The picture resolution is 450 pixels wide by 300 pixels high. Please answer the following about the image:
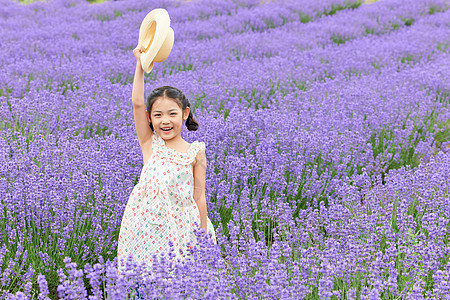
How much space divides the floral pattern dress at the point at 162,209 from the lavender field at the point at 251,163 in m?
0.25

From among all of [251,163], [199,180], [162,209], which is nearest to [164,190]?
[162,209]

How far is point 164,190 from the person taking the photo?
2.34 m

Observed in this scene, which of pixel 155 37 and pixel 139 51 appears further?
pixel 139 51

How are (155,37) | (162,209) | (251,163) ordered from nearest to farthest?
(155,37), (162,209), (251,163)

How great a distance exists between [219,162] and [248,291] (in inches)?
56.2

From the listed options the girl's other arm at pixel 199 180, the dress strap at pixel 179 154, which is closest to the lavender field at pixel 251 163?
the girl's other arm at pixel 199 180

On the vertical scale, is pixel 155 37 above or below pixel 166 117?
above

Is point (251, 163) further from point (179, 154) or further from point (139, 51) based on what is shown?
point (139, 51)

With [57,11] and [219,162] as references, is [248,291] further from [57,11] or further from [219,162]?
[57,11]

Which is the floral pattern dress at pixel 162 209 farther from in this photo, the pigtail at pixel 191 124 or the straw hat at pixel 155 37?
the straw hat at pixel 155 37

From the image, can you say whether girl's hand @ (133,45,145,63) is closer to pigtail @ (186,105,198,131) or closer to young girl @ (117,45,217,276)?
young girl @ (117,45,217,276)

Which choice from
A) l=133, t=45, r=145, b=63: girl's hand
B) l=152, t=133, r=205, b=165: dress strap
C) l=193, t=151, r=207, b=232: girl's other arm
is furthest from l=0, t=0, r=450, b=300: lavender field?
l=133, t=45, r=145, b=63: girl's hand

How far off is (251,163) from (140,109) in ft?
3.71

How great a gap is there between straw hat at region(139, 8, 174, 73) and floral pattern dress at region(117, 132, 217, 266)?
429mm
